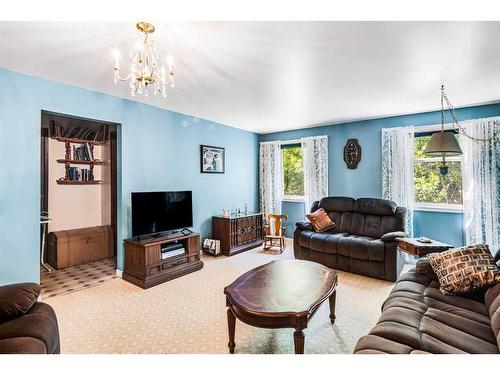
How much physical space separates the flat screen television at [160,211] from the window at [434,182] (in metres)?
3.76

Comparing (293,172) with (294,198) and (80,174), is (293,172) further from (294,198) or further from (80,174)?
(80,174)

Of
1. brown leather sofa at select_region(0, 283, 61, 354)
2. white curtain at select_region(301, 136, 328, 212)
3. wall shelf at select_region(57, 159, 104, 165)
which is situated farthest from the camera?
white curtain at select_region(301, 136, 328, 212)

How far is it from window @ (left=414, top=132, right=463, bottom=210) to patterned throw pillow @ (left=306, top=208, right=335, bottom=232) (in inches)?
57.2

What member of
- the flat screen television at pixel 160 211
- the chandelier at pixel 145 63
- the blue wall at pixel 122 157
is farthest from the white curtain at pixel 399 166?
the chandelier at pixel 145 63

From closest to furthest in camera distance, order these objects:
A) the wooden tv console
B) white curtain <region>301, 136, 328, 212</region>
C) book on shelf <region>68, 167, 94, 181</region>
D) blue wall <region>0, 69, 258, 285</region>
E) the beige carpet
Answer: the beige carpet < blue wall <region>0, 69, 258, 285</region> < the wooden tv console < book on shelf <region>68, 167, 94, 181</region> < white curtain <region>301, 136, 328, 212</region>

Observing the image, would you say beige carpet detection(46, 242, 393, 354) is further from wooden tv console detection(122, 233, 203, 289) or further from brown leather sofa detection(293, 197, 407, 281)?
brown leather sofa detection(293, 197, 407, 281)

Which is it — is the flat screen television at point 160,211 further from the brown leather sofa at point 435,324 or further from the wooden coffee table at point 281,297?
the brown leather sofa at point 435,324

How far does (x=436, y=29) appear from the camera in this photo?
185 centimetres

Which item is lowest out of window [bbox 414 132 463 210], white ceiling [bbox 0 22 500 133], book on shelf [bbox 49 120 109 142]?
window [bbox 414 132 463 210]

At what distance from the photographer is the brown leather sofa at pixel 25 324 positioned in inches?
50.9

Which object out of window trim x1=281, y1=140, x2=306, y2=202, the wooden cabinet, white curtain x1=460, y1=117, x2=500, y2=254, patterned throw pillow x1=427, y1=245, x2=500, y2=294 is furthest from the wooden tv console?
white curtain x1=460, y1=117, x2=500, y2=254

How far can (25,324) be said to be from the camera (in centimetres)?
147

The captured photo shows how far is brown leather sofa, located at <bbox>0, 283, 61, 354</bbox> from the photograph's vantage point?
50.9 inches

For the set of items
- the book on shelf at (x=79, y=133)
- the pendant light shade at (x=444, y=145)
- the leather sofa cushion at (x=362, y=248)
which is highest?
the book on shelf at (x=79, y=133)
